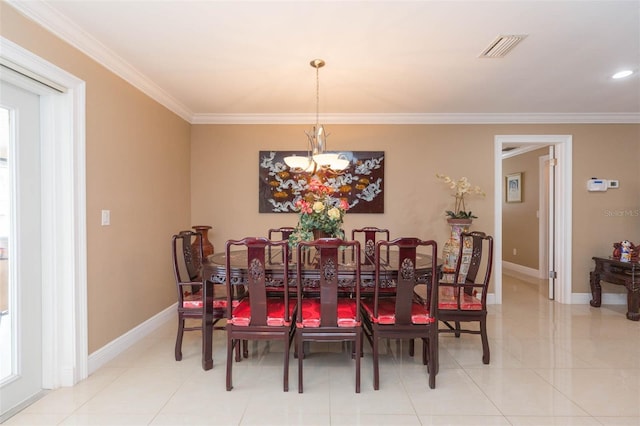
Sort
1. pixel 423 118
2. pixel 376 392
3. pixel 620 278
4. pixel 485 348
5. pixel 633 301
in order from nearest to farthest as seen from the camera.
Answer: pixel 376 392, pixel 485 348, pixel 633 301, pixel 620 278, pixel 423 118

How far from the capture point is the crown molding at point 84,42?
1.96 metres

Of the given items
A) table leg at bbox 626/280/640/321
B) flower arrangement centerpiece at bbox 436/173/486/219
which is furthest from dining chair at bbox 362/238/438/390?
table leg at bbox 626/280/640/321

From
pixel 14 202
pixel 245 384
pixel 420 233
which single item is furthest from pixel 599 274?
pixel 14 202

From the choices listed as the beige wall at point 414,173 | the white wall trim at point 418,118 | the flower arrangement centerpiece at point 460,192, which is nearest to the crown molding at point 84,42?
the beige wall at point 414,173

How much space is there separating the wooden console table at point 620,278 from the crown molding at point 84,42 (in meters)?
5.51

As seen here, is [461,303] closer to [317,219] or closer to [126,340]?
[317,219]

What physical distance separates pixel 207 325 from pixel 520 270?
6.21 m

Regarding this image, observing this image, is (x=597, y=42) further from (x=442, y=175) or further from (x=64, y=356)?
(x=64, y=356)

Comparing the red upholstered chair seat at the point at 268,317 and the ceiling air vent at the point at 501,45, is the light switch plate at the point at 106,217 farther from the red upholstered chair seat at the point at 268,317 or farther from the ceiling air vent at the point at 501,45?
the ceiling air vent at the point at 501,45

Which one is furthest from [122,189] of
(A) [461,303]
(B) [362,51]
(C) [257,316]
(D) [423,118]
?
(D) [423,118]

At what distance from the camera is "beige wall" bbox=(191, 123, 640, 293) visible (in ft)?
14.1

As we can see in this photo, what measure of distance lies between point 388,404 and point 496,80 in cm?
301

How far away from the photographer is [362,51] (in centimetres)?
257

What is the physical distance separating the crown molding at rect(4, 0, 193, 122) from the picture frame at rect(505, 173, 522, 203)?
639 centimetres
